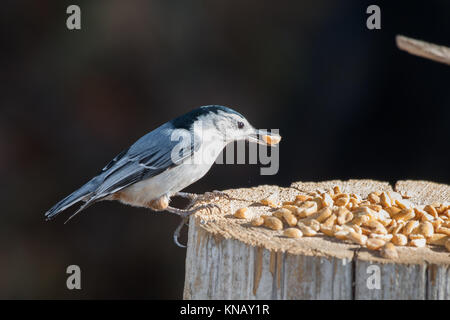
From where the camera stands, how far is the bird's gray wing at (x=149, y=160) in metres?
2.93

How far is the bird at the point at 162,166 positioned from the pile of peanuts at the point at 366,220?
0.55 m

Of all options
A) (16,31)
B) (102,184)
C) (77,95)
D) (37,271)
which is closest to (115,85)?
(77,95)

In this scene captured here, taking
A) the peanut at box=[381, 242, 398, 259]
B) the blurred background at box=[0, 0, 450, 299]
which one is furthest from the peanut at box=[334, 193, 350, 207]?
the blurred background at box=[0, 0, 450, 299]

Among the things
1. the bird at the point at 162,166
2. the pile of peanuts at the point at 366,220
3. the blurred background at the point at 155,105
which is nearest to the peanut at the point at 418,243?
the pile of peanuts at the point at 366,220

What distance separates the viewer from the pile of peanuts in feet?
7.08

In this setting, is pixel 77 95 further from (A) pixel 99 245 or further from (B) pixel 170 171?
(B) pixel 170 171

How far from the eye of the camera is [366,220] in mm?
2312

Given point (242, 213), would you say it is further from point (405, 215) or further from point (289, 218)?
point (405, 215)

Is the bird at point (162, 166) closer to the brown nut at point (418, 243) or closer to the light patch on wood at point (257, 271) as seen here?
the light patch on wood at point (257, 271)

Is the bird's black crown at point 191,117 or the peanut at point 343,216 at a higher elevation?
the bird's black crown at point 191,117

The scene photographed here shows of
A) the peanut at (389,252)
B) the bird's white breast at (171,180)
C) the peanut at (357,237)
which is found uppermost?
the bird's white breast at (171,180)

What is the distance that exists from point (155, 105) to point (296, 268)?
3219mm

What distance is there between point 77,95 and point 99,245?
1.23m

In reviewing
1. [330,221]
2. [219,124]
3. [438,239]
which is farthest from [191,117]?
[438,239]
